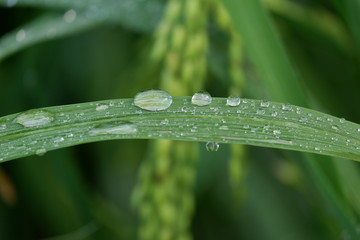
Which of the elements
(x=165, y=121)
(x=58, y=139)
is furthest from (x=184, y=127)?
(x=58, y=139)

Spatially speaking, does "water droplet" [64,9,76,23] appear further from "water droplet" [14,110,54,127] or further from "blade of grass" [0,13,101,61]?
"water droplet" [14,110,54,127]

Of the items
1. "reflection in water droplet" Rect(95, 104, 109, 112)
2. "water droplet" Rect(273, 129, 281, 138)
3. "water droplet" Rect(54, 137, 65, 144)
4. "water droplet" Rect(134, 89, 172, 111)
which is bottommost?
"water droplet" Rect(54, 137, 65, 144)

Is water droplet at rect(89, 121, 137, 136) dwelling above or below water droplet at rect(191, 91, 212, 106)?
below

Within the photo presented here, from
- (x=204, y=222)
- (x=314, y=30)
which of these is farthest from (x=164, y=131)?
(x=204, y=222)

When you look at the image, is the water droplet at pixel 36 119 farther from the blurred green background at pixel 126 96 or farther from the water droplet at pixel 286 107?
the blurred green background at pixel 126 96

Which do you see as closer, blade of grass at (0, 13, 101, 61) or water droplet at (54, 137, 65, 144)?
water droplet at (54, 137, 65, 144)

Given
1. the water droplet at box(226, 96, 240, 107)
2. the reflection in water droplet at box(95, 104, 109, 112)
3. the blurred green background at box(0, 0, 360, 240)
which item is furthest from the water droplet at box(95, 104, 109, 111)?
the blurred green background at box(0, 0, 360, 240)

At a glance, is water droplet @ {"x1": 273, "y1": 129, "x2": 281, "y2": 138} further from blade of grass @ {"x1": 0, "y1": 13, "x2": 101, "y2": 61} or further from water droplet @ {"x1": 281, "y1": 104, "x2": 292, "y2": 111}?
blade of grass @ {"x1": 0, "y1": 13, "x2": 101, "y2": 61}
